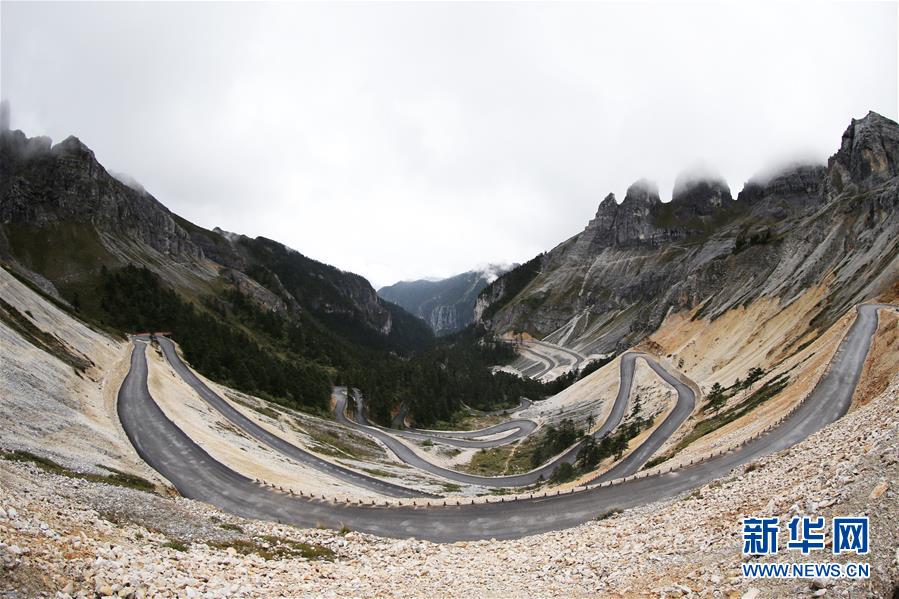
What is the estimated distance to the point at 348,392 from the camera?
4697 inches

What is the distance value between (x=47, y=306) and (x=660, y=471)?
84.2 m

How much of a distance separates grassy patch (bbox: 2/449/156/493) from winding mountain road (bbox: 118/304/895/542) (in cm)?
559

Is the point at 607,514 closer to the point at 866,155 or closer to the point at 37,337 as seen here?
the point at 37,337

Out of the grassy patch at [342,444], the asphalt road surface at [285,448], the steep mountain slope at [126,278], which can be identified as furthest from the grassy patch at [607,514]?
the steep mountain slope at [126,278]

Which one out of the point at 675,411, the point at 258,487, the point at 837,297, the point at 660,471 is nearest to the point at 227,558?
the point at 258,487

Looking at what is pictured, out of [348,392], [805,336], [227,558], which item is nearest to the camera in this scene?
[227,558]

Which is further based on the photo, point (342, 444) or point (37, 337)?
point (342, 444)

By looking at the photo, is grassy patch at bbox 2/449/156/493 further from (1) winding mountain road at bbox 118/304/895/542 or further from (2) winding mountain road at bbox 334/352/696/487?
(2) winding mountain road at bbox 334/352/696/487

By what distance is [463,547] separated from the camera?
2189 centimetres

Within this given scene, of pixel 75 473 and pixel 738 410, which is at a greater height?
pixel 738 410

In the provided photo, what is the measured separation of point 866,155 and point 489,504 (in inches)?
6794

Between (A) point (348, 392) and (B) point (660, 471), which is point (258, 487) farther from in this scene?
(A) point (348, 392)

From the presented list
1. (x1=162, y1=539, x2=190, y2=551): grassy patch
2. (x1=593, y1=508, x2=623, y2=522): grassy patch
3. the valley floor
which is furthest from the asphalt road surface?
(x1=162, y1=539, x2=190, y2=551): grassy patch

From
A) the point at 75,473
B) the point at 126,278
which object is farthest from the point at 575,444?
the point at 126,278
